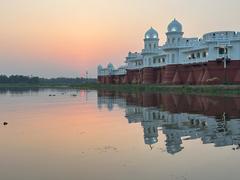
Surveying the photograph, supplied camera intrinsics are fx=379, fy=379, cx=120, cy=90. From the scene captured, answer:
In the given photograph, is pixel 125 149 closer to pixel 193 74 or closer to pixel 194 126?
pixel 194 126

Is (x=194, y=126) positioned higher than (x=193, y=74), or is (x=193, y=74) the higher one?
(x=193, y=74)

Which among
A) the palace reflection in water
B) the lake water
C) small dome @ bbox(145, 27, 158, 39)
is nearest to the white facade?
small dome @ bbox(145, 27, 158, 39)

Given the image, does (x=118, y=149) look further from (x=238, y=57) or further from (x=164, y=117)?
(x=238, y=57)

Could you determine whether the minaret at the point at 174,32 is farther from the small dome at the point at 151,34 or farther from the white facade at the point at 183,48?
the small dome at the point at 151,34

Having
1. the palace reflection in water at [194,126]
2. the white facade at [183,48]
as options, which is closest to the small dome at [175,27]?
the white facade at [183,48]

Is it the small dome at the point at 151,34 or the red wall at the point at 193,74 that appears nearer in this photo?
the red wall at the point at 193,74

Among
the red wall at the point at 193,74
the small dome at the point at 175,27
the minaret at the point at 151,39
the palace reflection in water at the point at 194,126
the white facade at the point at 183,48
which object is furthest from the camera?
Answer: the minaret at the point at 151,39

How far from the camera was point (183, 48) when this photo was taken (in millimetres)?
70312

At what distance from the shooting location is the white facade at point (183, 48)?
57.4 meters

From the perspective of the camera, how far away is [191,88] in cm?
5716

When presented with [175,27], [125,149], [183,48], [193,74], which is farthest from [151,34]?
[125,149]

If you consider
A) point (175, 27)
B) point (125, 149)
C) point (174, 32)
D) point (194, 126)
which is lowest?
point (125, 149)

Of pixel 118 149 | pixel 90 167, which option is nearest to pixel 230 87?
pixel 118 149

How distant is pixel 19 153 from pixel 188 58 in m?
56.6
